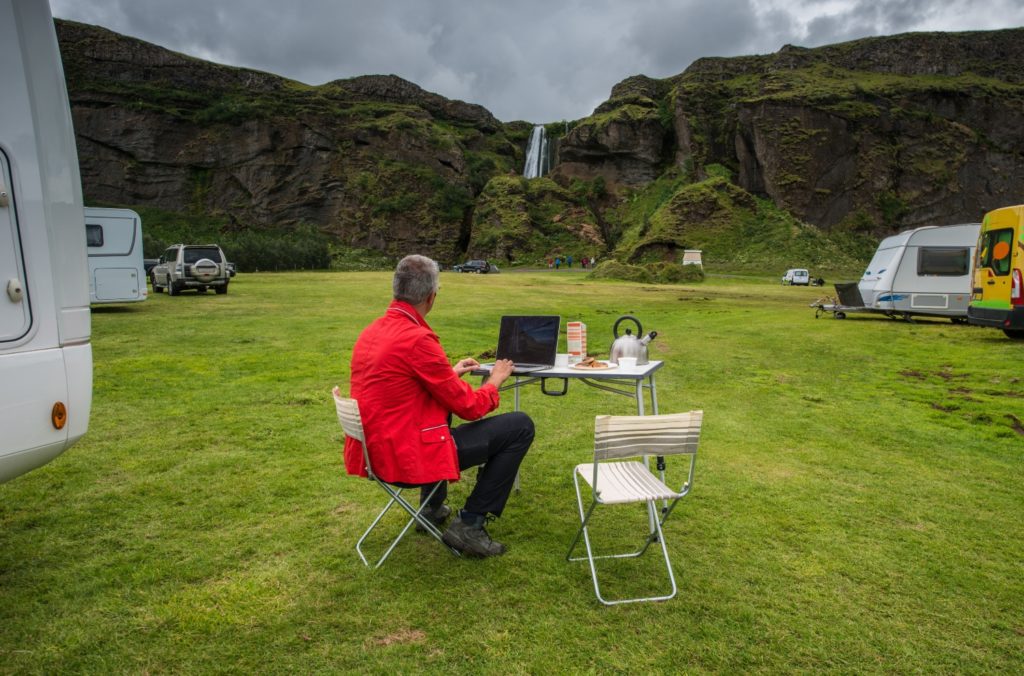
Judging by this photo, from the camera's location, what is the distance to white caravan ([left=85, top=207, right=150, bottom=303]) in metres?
17.9

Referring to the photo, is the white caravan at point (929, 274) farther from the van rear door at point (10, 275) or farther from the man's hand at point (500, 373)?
the van rear door at point (10, 275)

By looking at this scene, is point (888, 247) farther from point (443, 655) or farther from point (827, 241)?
point (827, 241)

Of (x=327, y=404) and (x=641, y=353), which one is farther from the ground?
(x=641, y=353)

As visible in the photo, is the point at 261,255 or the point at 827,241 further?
the point at 827,241

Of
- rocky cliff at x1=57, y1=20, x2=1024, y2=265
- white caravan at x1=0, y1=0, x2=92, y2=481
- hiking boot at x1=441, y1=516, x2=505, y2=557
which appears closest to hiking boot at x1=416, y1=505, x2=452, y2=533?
hiking boot at x1=441, y1=516, x2=505, y2=557

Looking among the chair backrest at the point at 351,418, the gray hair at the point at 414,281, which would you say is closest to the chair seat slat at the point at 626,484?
the chair backrest at the point at 351,418

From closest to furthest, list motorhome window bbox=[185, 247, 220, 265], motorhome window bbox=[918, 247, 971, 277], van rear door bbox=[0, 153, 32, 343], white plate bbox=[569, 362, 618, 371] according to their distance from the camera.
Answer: van rear door bbox=[0, 153, 32, 343] < white plate bbox=[569, 362, 618, 371] < motorhome window bbox=[918, 247, 971, 277] < motorhome window bbox=[185, 247, 220, 265]

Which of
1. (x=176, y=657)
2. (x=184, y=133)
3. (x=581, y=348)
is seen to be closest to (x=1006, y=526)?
(x=581, y=348)

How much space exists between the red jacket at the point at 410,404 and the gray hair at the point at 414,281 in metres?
0.23

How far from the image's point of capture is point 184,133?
287 ft

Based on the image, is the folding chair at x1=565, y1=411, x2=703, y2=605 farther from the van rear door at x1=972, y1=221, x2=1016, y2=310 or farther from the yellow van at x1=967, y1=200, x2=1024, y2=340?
the van rear door at x1=972, y1=221, x2=1016, y2=310

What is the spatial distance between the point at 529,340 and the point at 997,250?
45.9 ft

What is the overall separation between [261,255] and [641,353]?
5601 centimetres

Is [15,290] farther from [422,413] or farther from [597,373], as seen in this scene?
[597,373]
